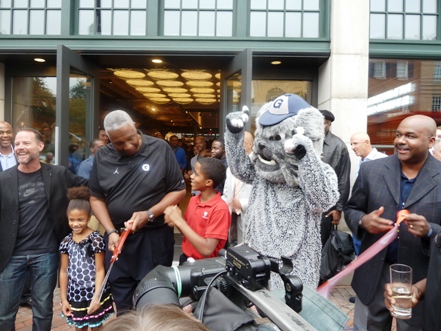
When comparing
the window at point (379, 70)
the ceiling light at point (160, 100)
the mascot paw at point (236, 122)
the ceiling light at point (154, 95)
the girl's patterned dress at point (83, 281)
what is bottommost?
the girl's patterned dress at point (83, 281)

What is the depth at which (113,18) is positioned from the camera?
584 centimetres

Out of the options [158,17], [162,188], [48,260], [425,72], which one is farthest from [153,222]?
[425,72]

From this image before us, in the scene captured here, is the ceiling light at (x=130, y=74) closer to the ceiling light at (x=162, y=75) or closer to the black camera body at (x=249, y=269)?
the ceiling light at (x=162, y=75)

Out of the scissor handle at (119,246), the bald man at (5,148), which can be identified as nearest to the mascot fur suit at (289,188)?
the scissor handle at (119,246)

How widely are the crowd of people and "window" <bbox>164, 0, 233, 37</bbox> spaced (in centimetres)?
330

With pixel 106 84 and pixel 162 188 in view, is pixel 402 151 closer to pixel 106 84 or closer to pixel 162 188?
pixel 162 188

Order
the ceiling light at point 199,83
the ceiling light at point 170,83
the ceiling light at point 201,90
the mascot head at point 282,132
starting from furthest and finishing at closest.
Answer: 1. the ceiling light at point 201,90
2. the ceiling light at point 170,83
3. the ceiling light at point 199,83
4. the mascot head at point 282,132

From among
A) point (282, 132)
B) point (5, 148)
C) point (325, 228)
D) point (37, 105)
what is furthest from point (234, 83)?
point (282, 132)

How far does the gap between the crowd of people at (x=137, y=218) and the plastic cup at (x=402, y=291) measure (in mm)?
181

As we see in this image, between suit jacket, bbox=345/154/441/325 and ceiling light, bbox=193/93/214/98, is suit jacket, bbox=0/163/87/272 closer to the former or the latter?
suit jacket, bbox=345/154/441/325

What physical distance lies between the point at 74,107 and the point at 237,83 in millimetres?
2510

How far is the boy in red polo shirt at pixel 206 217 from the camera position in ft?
8.57

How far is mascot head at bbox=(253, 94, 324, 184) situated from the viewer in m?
2.17

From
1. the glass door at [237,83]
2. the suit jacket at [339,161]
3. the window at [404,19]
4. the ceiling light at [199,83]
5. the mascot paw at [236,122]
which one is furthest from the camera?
the ceiling light at [199,83]
